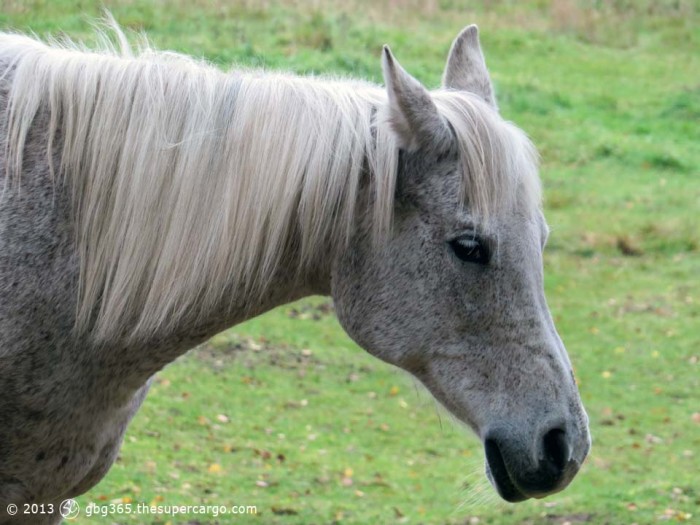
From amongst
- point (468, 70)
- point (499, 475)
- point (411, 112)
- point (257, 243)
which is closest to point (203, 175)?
point (257, 243)

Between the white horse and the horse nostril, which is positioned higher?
the white horse

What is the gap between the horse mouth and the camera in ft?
10.4

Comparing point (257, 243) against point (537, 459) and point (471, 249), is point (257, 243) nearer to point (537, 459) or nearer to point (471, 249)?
point (471, 249)

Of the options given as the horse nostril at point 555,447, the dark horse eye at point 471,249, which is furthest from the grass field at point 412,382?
the dark horse eye at point 471,249

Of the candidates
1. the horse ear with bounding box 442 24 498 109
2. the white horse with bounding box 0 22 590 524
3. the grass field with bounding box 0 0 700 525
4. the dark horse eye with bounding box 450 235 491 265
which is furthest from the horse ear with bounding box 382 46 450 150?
the grass field with bounding box 0 0 700 525

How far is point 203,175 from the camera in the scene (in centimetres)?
328

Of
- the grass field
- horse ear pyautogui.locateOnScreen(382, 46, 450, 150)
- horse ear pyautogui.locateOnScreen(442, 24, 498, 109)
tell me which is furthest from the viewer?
the grass field

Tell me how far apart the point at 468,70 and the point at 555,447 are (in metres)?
1.42

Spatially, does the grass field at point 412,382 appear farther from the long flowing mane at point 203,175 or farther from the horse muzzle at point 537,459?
the long flowing mane at point 203,175

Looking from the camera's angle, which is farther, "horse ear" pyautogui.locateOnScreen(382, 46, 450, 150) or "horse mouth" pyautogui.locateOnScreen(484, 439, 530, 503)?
"horse mouth" pyautogui.locateOnScreen(484, 439, 530, 503)

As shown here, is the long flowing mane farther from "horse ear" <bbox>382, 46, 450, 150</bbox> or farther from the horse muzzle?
the horse muzzle

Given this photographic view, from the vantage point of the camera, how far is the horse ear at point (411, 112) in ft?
9.97

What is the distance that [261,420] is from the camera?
26.7 ft

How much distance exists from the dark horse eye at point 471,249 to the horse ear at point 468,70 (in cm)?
64
